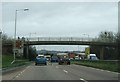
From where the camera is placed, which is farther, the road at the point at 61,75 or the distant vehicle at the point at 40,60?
the distant vehicle at the point at 40,60

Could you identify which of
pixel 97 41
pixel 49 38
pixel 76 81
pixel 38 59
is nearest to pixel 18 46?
pixel 38 59

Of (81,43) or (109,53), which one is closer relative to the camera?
(81,43)

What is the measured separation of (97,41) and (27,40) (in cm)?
2016

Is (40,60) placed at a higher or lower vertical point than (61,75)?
lower

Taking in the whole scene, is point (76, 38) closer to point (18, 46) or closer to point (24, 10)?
point (18, 46)

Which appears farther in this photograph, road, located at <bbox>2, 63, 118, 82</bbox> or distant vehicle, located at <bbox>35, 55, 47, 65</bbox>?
distant vehicle, located at <bbox>35, 55, 47, 65</bbox>

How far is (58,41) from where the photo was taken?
98250 mm

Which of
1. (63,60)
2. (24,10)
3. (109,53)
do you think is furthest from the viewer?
(109,53)

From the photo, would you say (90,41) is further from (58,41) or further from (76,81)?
(76,81)

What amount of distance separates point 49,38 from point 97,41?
13.8 m

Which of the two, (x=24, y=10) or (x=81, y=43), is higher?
(x=24, y=10)

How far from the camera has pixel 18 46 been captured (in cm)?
7262

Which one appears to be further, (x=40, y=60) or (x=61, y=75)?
(x=40, y=60)

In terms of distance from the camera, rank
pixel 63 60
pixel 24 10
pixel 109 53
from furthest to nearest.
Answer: pixel 109 53 → pixel 63 60 → pixel 24 10
